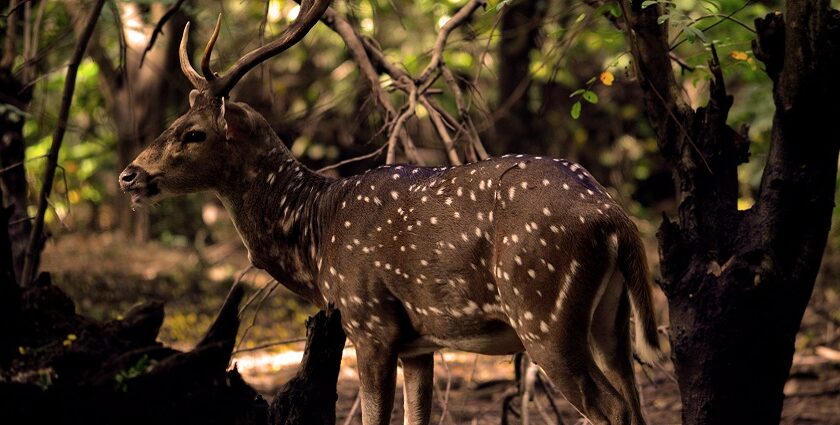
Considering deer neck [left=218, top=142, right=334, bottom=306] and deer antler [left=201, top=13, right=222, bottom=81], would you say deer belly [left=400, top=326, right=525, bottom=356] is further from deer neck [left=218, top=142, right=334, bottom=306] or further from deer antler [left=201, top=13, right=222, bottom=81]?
deer antler [left=201, top=13, right=222, bottom=81]

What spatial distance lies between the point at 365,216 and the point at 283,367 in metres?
4.65

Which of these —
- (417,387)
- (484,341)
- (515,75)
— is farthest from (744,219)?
(515,75)

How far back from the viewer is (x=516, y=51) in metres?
14.3

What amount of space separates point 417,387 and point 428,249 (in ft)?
2.96

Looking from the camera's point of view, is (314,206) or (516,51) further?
(516,51)

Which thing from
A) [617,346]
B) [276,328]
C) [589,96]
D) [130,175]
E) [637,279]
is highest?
[130,175]

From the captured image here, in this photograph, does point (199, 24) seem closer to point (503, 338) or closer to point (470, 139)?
point (470, 139)

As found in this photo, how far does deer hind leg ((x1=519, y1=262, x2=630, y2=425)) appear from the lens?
14.7 ft

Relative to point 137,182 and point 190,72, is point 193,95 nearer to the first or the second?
point 190,72

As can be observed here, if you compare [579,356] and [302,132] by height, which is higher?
[302,132]

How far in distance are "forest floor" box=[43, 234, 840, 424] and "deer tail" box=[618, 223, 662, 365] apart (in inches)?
62.8

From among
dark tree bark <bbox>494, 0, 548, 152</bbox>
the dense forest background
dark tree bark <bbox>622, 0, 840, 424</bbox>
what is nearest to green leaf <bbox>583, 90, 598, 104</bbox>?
dark tree bark <bbox>622, 0, 840, 424</bbox>

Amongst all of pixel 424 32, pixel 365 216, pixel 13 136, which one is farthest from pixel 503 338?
pixel 424 32

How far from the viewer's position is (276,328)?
11.1 m
